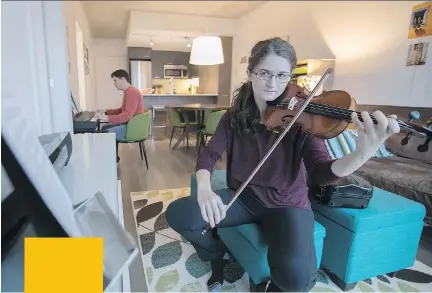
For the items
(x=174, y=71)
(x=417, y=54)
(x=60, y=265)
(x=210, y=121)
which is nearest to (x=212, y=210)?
(x=60, y=265)

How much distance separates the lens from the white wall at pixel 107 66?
13.2ft

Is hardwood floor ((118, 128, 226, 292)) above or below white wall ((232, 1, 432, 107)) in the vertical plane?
below

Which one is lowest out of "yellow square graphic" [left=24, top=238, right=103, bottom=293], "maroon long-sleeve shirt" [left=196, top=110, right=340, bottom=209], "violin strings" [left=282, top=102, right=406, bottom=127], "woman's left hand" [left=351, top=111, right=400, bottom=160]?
"maroon long-sleeve shirt" [left=196, top=110, right=340, bottom=209]

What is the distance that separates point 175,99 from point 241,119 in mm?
4286

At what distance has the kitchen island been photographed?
4566 millimetres

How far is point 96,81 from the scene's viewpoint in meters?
4.12

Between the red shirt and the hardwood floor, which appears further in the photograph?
the red shirt

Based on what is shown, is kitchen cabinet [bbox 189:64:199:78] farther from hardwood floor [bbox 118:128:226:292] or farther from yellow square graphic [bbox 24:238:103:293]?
yellow square graphic [bbox 24:238:103:293]

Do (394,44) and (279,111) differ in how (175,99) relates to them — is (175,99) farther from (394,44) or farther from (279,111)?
(279,111)

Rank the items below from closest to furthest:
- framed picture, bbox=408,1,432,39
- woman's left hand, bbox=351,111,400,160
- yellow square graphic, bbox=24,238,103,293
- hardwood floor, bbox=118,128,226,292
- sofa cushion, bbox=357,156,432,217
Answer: yellow square graphic, bbox=24,238,103,293 < woman's left hand, bbox=351,111,400,160 < sofa cushion, bbox=357,156,432,217 < framed picture, bbox=408,1,432,39 < hardwood floor, bbox=118,128,226,292

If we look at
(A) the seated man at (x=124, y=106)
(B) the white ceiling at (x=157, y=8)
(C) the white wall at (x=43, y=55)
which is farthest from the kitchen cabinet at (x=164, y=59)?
(C) the white wall at (x=43, y=55)

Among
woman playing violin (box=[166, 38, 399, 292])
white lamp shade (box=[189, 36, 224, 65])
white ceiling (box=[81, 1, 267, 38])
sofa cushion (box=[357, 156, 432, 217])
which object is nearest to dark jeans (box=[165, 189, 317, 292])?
woman playing violin (box=[166, 38, 399, 292])

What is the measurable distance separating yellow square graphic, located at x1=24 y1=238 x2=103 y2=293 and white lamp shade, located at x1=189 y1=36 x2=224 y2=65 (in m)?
2.95

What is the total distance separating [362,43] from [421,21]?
2.68 ft
